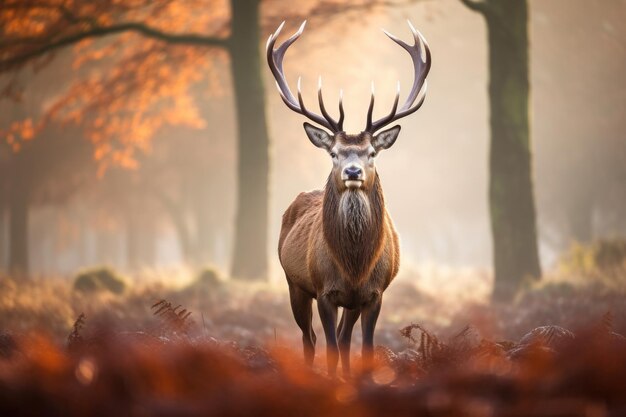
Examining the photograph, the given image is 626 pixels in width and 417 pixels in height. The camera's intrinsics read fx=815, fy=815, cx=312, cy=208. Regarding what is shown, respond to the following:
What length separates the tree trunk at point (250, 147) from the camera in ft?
51.8

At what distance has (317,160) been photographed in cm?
3081

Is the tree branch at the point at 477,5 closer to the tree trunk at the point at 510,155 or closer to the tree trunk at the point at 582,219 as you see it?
the tree trunk at the point at 510,155

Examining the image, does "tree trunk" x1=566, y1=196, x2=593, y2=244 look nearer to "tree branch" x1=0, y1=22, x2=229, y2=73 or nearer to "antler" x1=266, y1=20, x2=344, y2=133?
"tree branch" x1=0, y1=22, x2=229, y2=73

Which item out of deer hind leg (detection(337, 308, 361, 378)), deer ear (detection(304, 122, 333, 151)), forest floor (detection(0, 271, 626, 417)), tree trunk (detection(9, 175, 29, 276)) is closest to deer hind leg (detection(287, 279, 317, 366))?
deer hind leg (detection(337, 308, 361, 378))

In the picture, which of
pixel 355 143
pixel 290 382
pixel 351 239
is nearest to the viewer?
pixel 290 382

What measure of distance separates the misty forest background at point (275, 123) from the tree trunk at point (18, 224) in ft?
Result: 0.21

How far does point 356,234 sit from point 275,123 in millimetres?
23953

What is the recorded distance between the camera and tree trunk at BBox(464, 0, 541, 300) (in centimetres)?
1360

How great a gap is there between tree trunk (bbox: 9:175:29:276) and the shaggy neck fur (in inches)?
798

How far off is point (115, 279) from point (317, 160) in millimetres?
16602

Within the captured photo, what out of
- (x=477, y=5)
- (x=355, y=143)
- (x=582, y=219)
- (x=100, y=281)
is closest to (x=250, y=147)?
(x=100, y=281)

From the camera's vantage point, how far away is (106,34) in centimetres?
1508

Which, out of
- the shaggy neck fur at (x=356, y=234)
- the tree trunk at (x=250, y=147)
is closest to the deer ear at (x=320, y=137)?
the shaggy neck fur at (x=356, y=234)

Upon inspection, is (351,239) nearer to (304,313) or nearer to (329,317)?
(329,317)
